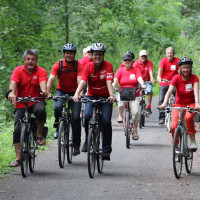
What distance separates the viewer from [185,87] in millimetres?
8531

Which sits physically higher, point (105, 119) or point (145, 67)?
point (145, 67)

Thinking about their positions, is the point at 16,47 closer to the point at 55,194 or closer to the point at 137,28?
the point at 137,28

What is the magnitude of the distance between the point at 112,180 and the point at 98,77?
6.05ft

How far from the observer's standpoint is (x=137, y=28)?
30.0 meters

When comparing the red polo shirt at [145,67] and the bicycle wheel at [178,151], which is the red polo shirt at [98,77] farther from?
the red polo shirt at [145,67]

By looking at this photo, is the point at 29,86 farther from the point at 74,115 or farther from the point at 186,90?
the point at 186,90

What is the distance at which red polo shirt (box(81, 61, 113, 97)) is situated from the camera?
27.7 ft

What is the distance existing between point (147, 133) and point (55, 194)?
24.2 ft

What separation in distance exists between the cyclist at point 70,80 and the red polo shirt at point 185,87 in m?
1.82

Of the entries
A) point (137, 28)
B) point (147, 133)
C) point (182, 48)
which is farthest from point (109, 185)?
point (182, 48)

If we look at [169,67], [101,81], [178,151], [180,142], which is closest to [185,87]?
[180,142]

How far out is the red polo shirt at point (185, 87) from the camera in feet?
28.0

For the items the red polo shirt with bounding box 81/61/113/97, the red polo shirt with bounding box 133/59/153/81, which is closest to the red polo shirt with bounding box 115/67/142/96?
the red polo shirt with bounding box 133/59/153/81

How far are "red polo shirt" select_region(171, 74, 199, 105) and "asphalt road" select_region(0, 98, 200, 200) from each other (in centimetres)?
129
